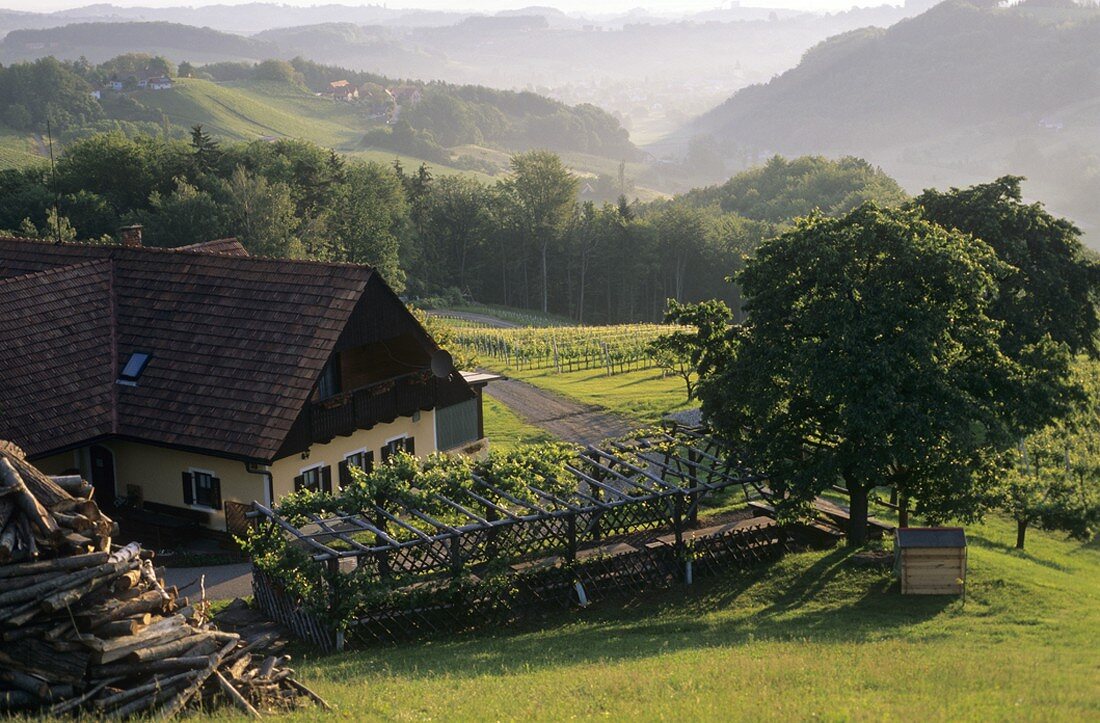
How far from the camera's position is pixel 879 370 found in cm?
2778

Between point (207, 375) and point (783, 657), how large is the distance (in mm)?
20028

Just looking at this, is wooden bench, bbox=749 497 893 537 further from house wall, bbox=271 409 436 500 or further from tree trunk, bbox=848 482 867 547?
house wall, bbox=271 409 436 500

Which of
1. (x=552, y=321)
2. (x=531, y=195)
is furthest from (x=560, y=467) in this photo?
(x=531, y=195)

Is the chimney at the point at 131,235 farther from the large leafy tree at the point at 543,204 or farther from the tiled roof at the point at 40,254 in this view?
the large leafy tree at the point at 543,204

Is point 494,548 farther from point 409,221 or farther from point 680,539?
point 409,221

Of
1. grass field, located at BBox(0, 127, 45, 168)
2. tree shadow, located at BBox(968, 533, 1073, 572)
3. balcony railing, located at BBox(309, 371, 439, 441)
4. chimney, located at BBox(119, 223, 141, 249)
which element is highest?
grass field, located at BBox(0, 127, 45, 168)

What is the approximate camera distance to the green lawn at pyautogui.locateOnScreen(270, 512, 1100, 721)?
57.2ft

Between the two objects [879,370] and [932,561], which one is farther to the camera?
[879,370]

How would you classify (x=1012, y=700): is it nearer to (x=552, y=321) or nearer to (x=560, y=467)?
(x=560, y=467)

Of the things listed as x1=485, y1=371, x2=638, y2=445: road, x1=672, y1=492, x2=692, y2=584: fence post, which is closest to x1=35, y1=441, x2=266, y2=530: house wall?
x1=672, y1=492, x2=692, y2=584: fence post

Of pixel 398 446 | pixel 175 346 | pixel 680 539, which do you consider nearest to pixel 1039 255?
pixel 680 539

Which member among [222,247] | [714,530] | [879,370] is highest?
[222,247]

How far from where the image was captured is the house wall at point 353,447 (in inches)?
1270

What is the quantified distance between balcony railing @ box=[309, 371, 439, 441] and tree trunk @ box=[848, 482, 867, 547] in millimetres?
14322
